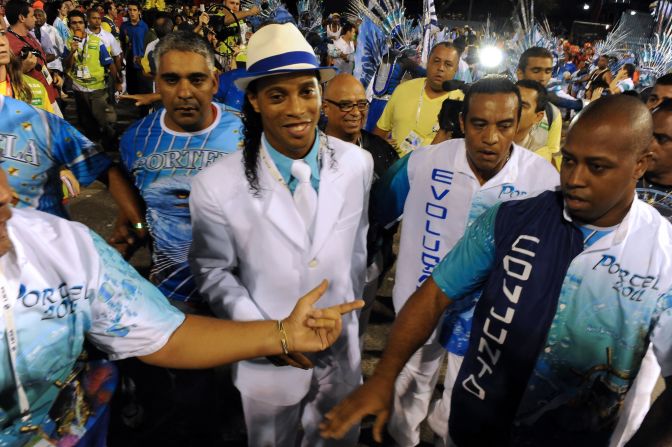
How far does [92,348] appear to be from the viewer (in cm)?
155

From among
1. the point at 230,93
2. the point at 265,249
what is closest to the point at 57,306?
the point at 265,249

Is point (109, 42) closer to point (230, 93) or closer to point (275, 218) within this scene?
point (230, 93)

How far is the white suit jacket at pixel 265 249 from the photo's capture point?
82.6 inches

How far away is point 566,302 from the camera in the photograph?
1.65 metres

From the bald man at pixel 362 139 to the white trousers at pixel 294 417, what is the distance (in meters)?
0.81

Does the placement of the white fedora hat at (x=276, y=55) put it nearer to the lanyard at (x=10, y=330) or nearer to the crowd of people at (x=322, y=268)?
the crowd of people at (x=322, y=268)

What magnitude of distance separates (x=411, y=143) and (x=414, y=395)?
2.27 m

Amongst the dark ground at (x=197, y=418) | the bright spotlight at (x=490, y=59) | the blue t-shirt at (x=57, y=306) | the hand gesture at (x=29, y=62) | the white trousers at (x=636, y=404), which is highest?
the bright spotlight at (x=490, y=59)

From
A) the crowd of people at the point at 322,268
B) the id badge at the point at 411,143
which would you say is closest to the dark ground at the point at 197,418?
the crowd of people at the point at 322,268

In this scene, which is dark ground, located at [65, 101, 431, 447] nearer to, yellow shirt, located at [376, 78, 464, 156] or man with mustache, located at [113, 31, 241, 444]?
man with mustache, located at [113, 31, 241, 444]

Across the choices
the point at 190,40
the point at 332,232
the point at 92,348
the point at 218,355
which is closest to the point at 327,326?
the point at 218,355

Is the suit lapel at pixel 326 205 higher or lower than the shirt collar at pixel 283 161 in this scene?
lower

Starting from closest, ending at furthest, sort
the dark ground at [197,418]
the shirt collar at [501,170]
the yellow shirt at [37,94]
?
the shirt collar at [501,170]
the dark ground at [197,418]
the yellow shirt at [37,94]

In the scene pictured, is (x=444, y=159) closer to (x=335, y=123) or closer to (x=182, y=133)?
(x=335, y=123)
